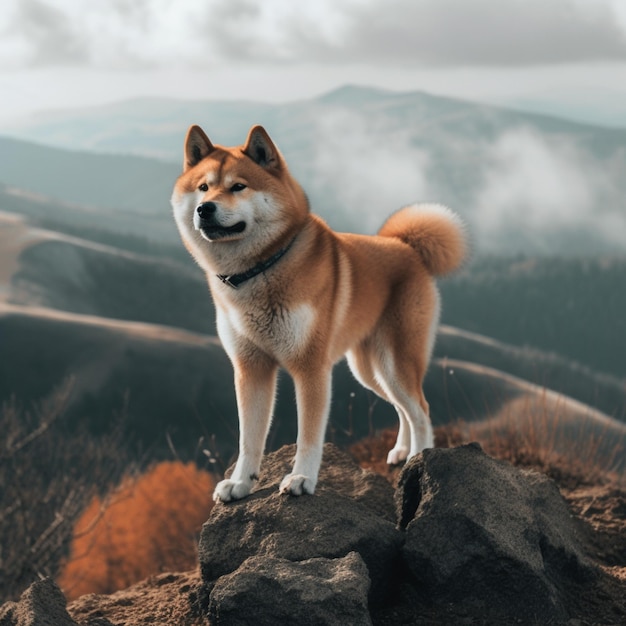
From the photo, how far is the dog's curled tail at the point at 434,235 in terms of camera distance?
9.11m

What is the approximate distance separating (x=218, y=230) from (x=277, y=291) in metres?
0.82

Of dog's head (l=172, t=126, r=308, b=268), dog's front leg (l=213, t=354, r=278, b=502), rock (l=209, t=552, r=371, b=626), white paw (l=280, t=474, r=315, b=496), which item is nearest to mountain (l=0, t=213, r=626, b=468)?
dog's front leg (l=213, t=354, r=278, b=502)

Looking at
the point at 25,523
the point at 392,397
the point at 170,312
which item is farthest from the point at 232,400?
the point at 392,397

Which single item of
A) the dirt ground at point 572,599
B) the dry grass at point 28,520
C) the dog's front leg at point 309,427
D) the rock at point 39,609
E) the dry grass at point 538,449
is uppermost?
the dog's front leg at point 309,427

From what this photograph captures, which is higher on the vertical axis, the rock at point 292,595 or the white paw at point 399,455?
the rock at point 292,595

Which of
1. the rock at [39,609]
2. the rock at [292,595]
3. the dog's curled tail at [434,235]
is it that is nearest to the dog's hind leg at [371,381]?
the dog's curled tail at [434,235]

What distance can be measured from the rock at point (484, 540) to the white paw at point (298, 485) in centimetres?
91

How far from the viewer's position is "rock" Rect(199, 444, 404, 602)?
7117mm

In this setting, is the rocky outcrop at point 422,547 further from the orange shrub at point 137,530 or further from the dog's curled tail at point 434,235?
the orange shrub at point 137,530

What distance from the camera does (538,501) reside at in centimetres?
791

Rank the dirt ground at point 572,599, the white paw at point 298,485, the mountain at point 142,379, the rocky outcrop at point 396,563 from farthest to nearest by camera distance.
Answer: the mountain at point 142,379 < the white paw at point 298,485 < the dirt ground at point 572,599 < the rocky outcrop at point 396,563

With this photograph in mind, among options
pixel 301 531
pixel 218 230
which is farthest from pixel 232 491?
pixel 218 230

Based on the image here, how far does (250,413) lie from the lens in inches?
309

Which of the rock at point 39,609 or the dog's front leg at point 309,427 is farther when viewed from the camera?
the dog's front leg at point 309,427
